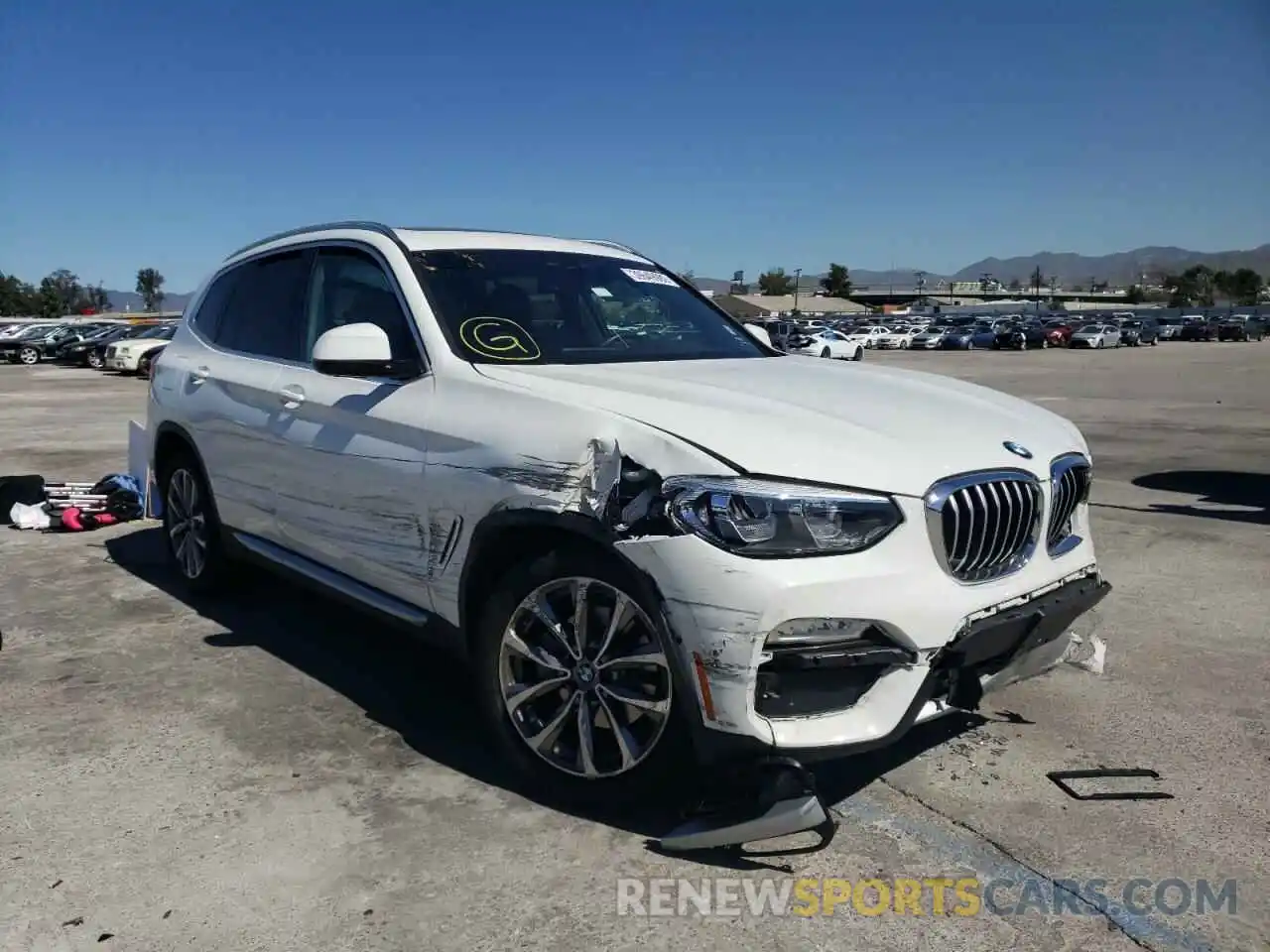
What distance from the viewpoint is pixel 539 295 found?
4.11 meters

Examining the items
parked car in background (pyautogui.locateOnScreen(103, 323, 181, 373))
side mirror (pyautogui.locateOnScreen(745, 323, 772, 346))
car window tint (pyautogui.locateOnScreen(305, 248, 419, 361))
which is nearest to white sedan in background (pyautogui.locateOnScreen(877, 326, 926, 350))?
parked car in background (pyautogui.locateOnScreen(103, 323, 181, 373))

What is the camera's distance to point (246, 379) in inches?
187

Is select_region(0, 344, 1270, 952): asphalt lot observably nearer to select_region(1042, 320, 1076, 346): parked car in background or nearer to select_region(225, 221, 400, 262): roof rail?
select_region(225, 221, 400, 262): roof rail

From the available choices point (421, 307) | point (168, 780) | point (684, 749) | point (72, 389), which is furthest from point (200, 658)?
point (72, 389)

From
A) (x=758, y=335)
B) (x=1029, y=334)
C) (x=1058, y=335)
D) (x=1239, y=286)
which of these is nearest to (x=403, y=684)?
(x=758, y=335)

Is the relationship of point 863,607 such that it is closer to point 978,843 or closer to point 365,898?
point 978,843

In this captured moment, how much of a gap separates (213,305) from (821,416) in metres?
3.66

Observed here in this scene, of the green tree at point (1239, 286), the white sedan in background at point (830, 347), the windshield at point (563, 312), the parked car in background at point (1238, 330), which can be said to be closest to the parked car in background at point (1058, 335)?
the parked car in background at point (1238, 330)

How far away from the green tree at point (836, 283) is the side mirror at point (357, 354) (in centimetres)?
18428

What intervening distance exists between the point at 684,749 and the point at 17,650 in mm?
3499

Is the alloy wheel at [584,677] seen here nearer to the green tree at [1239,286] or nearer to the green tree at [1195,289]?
the green tree at [1195,289]

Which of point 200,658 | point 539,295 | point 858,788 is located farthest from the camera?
point 200,658

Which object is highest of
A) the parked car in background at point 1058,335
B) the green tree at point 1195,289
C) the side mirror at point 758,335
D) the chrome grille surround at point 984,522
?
the green tree at point 1195,289

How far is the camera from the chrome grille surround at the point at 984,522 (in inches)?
114
